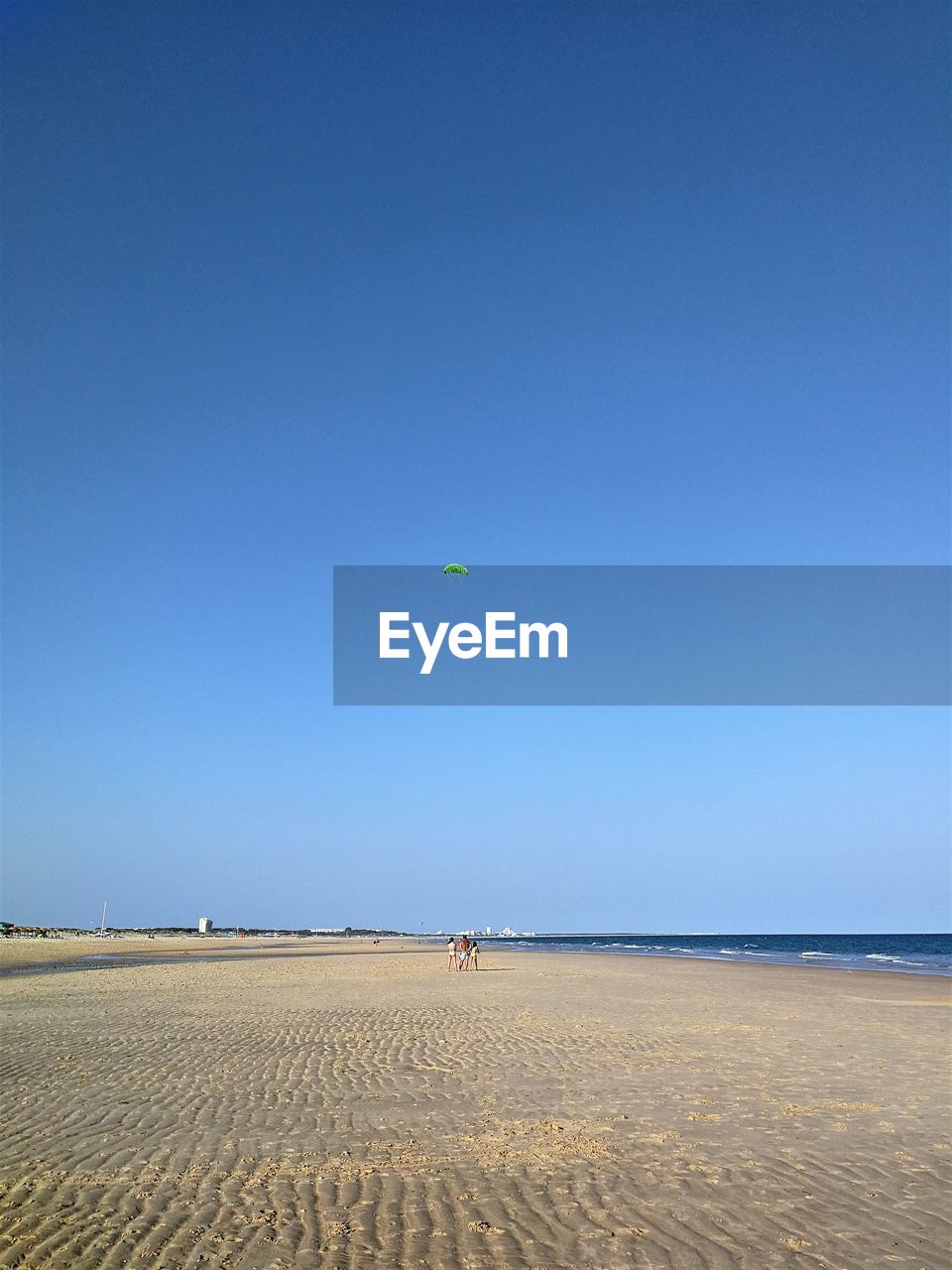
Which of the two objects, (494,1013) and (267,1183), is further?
(494,1013)

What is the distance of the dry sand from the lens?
23.2 ft

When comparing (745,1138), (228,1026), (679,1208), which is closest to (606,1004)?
(228,1026)

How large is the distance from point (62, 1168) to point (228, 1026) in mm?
11029

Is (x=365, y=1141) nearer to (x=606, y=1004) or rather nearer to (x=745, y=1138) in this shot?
(x=745, y=1138)

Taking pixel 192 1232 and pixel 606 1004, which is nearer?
pixel 192 1232

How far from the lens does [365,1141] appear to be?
32.2 ft

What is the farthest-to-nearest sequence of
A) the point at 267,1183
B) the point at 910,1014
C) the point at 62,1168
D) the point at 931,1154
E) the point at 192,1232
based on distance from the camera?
the point at 910,1014, the point at 931,1154, the point at 62,1168, the point at 267,1183, the point at 192,1232

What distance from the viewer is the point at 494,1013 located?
22031 millimetres

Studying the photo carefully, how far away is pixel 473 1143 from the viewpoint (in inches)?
380

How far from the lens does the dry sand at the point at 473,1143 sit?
7.08 meters

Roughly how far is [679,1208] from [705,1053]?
8.48 metres

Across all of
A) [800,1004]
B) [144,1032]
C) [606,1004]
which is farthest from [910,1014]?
[144,1032]

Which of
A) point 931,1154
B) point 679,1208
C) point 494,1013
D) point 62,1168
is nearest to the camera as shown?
Result: point 679,1208

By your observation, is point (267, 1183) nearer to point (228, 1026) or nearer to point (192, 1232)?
point (192, 1232)
